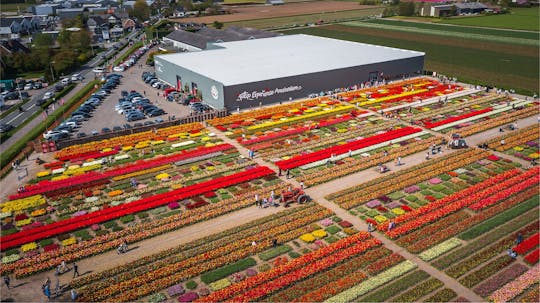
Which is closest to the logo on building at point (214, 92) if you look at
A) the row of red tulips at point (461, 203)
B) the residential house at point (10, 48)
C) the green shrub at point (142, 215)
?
the green shrub at point (142, 215)

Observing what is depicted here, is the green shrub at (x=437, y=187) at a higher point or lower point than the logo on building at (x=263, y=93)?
lower

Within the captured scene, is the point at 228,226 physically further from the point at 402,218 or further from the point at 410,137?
the point at 410,137

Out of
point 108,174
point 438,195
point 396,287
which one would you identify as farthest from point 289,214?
point 108,174

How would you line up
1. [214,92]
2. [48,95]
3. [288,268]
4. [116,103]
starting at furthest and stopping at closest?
[48,95] < [116,103] < [214,92] < [288,268]

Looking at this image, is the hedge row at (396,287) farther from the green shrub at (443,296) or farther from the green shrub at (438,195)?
the green shrub at (438,195)

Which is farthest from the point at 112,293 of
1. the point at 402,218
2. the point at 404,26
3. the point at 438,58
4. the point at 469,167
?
the point at 404,26

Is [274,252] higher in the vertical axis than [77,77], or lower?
lower

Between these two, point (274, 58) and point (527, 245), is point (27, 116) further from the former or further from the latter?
point (527, 245)
